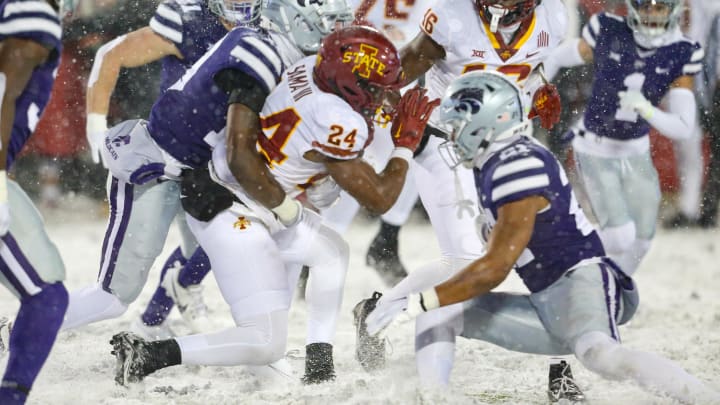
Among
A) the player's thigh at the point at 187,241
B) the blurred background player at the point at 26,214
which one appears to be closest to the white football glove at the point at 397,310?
the blurred background player at the point at 26,214

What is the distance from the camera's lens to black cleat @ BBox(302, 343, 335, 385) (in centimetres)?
403

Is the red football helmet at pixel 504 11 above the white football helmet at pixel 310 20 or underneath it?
underneath

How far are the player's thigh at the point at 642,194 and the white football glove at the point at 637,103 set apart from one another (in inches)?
14.8

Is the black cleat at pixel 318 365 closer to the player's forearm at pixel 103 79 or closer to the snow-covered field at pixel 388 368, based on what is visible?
the snow-covered field at pixel 388 368

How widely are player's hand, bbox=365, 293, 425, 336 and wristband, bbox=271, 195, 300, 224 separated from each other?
0.50 meters

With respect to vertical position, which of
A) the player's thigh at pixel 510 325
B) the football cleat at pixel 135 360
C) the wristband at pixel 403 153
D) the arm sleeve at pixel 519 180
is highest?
the wristband at pixel 403 153

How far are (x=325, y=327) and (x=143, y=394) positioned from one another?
2.38 feet

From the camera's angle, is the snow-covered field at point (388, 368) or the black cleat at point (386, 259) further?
the black cleat at point (386, 259)

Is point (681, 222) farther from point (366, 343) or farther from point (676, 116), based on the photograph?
point (366, 343)

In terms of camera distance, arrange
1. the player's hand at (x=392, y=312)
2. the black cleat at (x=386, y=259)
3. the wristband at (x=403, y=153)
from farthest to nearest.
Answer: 1. the black cleat at (x=386, y=259)
2. the wristband at (x=403, y=153)
3. the player's hand at (x=392, y=312)

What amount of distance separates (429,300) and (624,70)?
2576 mm

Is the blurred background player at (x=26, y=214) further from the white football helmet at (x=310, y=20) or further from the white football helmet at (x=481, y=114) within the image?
the white football helmet at (x=481, y=114)

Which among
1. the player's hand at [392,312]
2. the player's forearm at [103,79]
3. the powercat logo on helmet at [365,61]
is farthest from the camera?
the player's forearm at [103,79]

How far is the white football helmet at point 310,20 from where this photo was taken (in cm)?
402
